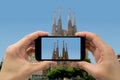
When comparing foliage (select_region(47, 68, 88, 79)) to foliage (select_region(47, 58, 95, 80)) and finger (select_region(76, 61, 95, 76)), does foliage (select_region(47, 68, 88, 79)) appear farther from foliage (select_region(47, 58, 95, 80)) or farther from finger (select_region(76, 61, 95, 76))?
finger (select_region(76, 61, 95, 76))

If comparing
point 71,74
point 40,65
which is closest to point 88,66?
point 40,65

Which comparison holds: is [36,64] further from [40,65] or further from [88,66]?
[88,66]

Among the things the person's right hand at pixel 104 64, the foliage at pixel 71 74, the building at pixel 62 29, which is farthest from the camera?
the building at pixel 62 29

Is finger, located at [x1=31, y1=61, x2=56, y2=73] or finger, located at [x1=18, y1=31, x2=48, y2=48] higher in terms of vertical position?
finger, located at [x1=18, y1=31, x2=48, y2=48]

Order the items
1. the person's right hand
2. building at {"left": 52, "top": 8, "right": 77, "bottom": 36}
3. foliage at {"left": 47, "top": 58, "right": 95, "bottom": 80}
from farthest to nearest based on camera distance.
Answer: building at {"left": 52, "top": 8, "right": 77, "bottom": 36}
foliage at {"left": 47, "top": 58, "right": 95, "bottom": 80}
the person's right hand

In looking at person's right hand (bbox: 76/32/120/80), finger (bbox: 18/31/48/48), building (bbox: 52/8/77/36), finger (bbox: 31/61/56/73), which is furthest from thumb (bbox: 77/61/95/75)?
building (bbox: 52/8/77/36)

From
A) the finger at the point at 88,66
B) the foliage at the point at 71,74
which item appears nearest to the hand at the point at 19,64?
the finger at the point at 88,66

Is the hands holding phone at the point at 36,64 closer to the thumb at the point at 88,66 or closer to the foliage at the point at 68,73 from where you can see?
the thumb at the point at 88,66

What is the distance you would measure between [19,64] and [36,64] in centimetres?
11

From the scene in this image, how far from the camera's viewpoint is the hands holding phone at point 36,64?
2.60m

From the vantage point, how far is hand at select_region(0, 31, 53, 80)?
2607 mm

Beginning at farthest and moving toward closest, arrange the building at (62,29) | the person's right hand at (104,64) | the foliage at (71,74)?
the building at (62,29) < the foliage at (71,74) < the person's right hand at (104,64)

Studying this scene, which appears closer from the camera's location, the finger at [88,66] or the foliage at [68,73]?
the finger at [88,66]

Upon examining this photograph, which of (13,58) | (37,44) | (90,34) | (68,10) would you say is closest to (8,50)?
(13,58)
